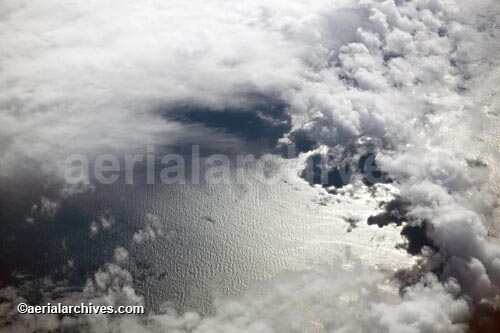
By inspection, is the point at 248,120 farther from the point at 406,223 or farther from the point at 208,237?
the point at 406,223

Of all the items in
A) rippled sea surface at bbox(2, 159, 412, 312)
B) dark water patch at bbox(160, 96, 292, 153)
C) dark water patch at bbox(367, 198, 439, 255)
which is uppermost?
dark water patch at bbox(160, 96, 292, 153)

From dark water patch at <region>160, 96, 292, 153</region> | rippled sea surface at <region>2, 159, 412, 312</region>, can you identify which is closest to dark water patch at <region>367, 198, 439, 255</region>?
rippled sea surface at <region>2, 159, 412, 312</region>

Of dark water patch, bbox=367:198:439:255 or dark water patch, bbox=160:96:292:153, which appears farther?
dark water patch, bbox=160:96:292:153

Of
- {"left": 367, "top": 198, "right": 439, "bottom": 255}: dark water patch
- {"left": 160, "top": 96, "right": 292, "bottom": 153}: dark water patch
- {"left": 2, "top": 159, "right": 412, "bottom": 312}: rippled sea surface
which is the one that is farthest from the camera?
{"left": 160, "top": 96, "right": 292, "bottom": 153}: dark water patch

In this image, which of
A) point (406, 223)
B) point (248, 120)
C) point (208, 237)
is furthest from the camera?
point (248, 120)

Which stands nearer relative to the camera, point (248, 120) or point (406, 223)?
point (406, 223)

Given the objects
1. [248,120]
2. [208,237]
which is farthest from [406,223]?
[248,120]

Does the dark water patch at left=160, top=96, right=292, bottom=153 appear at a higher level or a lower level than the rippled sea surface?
higher

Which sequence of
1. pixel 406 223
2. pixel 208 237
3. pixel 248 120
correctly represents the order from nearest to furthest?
pixel 208 237 → pixel 406 223 → pixel 248 120

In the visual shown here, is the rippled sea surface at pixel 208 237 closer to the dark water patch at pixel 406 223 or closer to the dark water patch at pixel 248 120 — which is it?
the dark water patch at pixel 406 223

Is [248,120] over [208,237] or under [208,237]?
over

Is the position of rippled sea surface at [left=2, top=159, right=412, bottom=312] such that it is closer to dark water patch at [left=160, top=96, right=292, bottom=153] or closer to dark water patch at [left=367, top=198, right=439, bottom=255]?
dark water patch at [left=367, top=198, right=439, bottom=255]

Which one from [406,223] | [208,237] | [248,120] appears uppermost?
[248,120]
